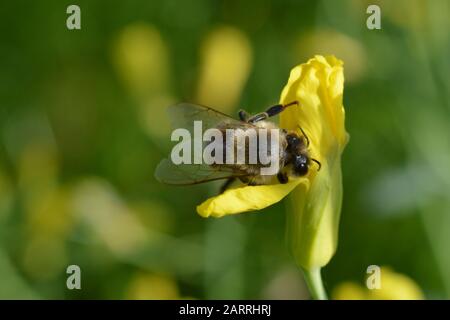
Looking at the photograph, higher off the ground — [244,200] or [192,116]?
[192,116]

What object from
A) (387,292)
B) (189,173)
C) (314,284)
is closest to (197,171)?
(189,173)

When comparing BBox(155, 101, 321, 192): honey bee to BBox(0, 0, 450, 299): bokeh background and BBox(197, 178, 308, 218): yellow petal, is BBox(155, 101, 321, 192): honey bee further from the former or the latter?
BBox(0, 0, 450, 299): bokeh background

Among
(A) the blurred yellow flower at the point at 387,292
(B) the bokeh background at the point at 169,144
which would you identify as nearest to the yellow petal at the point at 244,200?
(A) the blurred yellow flower at the point at 387,292

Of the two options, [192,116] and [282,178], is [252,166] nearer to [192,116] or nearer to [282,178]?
[282,178]

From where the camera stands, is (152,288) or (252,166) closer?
(252,166)

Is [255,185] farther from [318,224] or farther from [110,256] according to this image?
[110,256]

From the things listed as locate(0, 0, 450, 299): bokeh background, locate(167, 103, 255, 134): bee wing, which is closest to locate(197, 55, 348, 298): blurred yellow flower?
locate(167, 103, 255, 134): bee wing

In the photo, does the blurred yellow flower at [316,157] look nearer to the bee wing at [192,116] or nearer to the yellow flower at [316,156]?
the yellow flower at [316,156]
